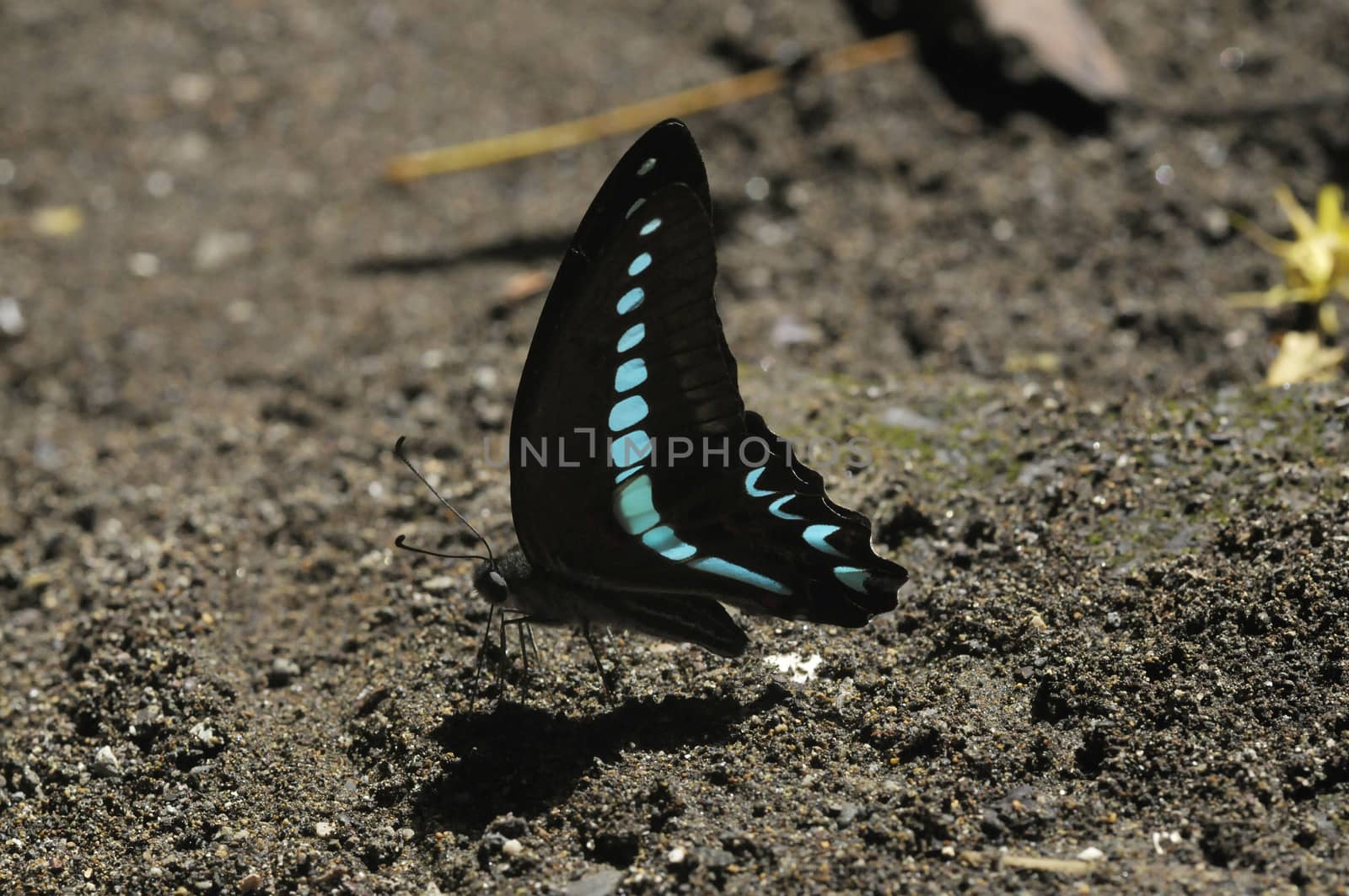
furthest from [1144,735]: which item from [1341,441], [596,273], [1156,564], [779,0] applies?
[779,0]

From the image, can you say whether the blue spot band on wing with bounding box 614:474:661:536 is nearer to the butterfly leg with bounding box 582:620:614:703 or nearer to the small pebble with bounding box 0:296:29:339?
the butterfly leg with bounding box 582:620:614:703

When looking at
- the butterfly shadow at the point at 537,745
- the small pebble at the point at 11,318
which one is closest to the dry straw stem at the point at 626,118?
the small pebble at the point at 11,318

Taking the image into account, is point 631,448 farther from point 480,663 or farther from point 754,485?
point 480,663

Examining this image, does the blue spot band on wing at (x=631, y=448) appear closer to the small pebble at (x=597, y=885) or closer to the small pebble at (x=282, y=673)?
the small pebble at (x=597, y=885)

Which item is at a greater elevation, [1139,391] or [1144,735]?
[1139,391]

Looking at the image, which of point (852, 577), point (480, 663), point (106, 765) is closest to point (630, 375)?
point (852, 577)

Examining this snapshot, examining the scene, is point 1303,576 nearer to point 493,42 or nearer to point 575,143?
point 575,143
